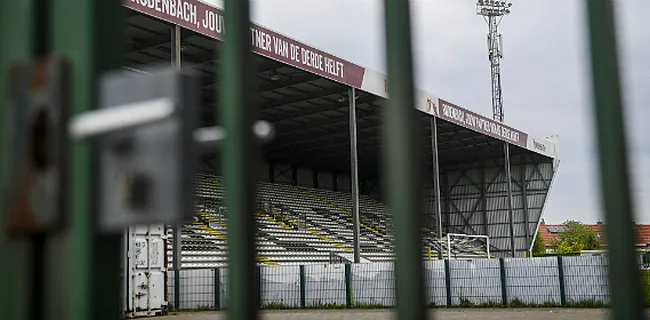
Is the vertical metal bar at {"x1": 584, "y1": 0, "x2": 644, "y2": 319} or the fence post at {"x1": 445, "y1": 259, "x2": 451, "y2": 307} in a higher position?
the vertical metal bar at {"x1": 584, "y1": 0, "x2": 644, "y2": 319}

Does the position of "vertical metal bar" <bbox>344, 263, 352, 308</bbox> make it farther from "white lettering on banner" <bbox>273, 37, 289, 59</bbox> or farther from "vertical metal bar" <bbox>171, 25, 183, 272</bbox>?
"white lettering on banner" <bbox>273, 37, 289, 59</bbox>

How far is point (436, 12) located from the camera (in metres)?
1.57

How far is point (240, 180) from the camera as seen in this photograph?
117cm

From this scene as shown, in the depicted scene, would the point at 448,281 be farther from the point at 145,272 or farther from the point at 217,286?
the point at 145,272

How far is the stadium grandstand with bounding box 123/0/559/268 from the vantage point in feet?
62.4

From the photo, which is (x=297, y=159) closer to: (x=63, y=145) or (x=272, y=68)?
(x=272, y=68)

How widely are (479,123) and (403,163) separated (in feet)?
95.5

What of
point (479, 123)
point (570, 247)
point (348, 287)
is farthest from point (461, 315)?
point (570, 247)

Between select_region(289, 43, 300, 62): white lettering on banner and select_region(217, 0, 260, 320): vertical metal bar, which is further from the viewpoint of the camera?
select_region(289, 43, 300, 62): white lettering on banner

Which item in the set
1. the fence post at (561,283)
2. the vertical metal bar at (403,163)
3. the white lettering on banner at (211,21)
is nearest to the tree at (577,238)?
the fence post at (561,283)

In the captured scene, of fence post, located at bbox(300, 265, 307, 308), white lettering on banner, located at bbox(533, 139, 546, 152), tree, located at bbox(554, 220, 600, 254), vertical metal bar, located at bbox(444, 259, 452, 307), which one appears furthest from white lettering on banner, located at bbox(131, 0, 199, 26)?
tree, located at bbox(554, 220, 600, 254)

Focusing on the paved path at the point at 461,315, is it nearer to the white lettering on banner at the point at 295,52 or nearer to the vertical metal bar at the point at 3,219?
the white lettering on banner at the point at 295,52

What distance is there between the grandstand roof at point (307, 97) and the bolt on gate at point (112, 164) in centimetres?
803

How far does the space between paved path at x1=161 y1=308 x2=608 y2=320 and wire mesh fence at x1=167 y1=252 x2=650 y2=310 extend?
697 mm
